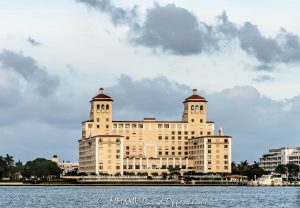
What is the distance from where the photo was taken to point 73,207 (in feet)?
461

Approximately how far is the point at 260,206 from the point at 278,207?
17.0 feet

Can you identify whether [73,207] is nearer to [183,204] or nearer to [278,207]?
[183,204]

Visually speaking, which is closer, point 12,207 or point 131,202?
point 12,207

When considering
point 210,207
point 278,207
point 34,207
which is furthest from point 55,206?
point 278,207

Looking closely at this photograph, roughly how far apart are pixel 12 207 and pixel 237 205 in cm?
3795

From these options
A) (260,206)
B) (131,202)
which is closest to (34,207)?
(131,202)

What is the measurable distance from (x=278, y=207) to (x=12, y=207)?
42.7 m

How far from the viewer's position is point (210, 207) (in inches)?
5531

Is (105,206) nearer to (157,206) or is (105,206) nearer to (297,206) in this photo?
(157,206)

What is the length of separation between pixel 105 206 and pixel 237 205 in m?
23.8

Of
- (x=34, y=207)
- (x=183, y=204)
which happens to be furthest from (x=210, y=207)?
(x=34, y=207)

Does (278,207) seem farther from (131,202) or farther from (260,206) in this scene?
(131,202)

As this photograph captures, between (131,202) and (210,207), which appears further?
(131,202)

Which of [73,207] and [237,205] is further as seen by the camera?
[237,205]
